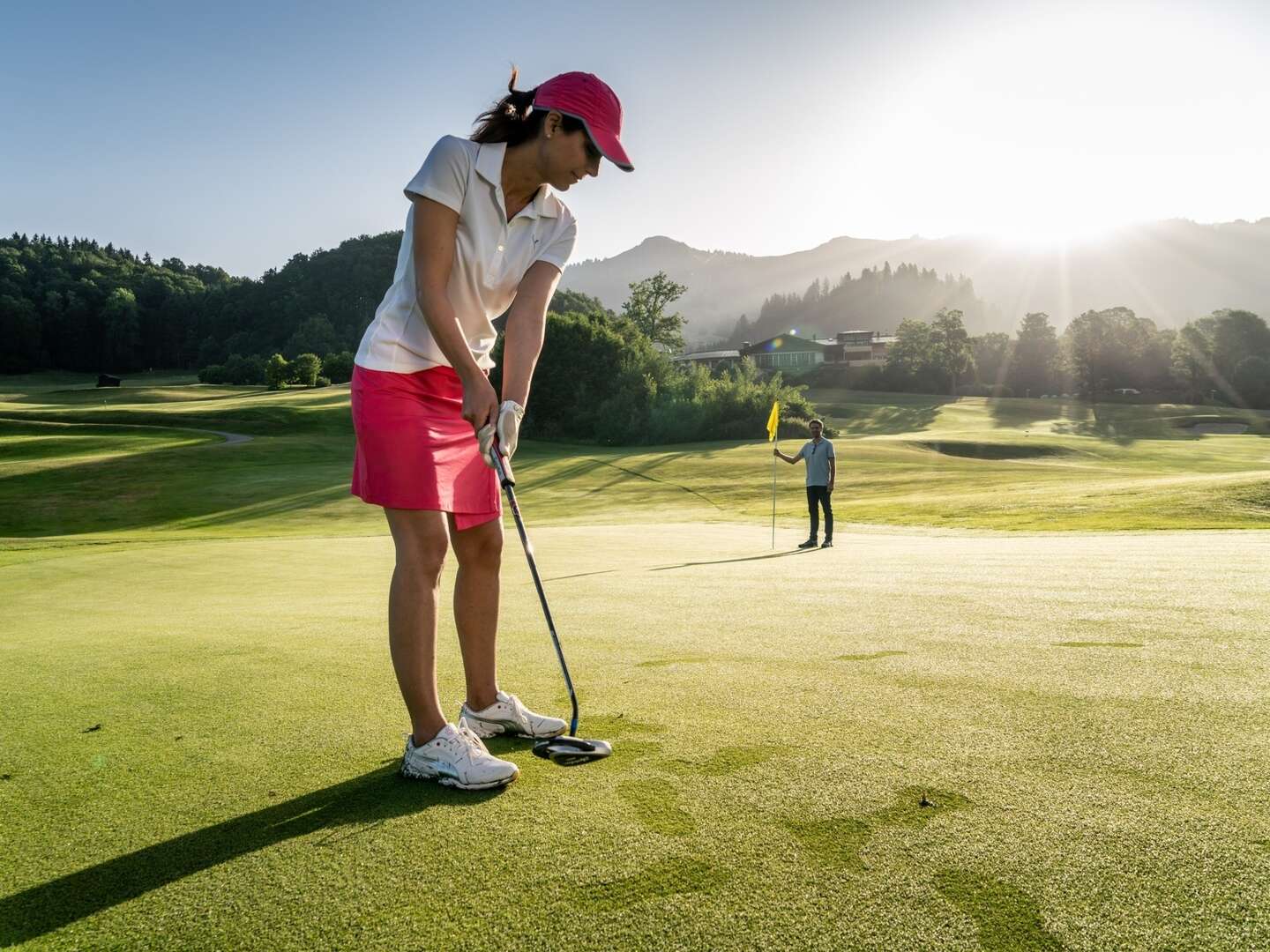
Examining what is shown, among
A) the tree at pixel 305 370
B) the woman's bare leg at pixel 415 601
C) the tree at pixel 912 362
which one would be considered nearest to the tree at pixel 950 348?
the tree at pixel 912 362

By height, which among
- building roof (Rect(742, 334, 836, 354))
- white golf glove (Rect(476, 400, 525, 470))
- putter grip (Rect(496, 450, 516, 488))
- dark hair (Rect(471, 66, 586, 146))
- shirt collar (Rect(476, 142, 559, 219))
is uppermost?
building roof (Rect(742, 334, 836, 354))

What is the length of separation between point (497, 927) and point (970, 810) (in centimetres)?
122

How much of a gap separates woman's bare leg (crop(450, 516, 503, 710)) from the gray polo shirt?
14.7 metres

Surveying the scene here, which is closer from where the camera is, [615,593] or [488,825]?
[488,825]

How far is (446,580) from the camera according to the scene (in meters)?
9.11

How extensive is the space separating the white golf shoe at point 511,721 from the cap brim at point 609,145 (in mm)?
2056

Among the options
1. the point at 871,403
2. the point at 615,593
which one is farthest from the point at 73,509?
the point at 871,403

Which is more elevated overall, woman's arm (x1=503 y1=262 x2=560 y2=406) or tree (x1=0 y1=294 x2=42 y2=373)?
tree (x1=0 y1=294 x2=42 y2=373)

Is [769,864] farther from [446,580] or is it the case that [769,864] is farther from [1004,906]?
[446,580]

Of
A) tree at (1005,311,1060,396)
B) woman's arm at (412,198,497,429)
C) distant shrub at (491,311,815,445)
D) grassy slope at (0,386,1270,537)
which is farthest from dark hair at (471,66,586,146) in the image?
tree at (1005,311,1060,396)

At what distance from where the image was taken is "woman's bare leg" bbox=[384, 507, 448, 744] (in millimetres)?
2939

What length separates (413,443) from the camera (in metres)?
3.02

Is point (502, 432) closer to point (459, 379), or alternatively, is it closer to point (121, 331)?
point (459, 379)

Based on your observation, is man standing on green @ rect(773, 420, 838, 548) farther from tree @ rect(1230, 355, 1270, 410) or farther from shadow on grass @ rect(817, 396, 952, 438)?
tree @ rect(1230, 355, 1270, 410)
